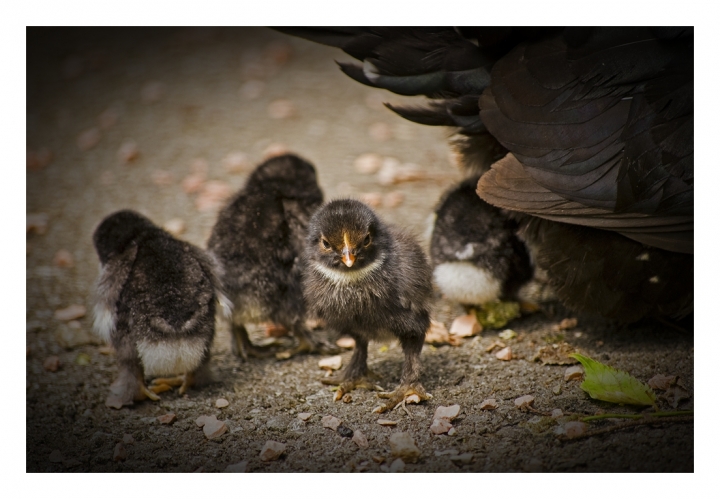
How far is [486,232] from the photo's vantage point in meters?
3.44

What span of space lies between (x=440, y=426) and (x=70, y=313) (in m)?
2.19

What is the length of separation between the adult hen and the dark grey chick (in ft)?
2.23

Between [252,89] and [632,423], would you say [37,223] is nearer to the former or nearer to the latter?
[252,89]

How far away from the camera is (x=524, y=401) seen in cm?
279

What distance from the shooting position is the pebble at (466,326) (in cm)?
354

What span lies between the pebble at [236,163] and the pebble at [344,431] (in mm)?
2915

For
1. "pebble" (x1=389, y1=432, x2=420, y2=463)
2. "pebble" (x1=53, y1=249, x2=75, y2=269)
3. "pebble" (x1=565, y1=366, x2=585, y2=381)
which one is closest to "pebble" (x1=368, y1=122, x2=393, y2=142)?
"pebble" (x1=53, y1=249, x2=75, y2=269)

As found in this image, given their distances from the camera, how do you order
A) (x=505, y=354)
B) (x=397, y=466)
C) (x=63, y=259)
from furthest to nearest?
(x=63, y=259)
(x=505, y=354)
(x=397, y=466)

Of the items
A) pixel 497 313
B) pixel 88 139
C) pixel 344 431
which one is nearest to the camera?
Answer: pixel 344 431

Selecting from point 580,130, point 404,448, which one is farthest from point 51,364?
point 580,130

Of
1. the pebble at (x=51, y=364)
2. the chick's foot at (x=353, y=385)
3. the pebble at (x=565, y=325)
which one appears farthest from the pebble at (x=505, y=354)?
the pebble at (x=51, y=364)

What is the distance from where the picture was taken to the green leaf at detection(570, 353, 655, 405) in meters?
2.70

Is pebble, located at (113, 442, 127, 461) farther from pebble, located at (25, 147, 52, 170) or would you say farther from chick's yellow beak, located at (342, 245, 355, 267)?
pebble, located at (25, 147, 52, 170)

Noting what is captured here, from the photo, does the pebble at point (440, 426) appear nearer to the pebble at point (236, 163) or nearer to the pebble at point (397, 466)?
the pebble at point (397, 466)
